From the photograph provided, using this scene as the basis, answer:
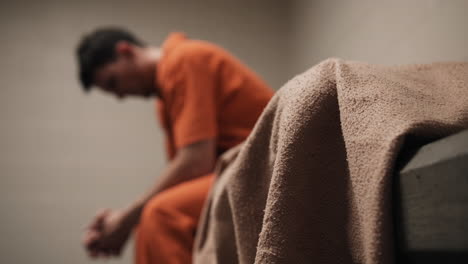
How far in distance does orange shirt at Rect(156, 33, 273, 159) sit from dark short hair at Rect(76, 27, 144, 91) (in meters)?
0.25

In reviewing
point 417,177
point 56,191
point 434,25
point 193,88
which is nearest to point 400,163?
point 417,177

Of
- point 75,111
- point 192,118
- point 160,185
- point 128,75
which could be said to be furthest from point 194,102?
point 75,111

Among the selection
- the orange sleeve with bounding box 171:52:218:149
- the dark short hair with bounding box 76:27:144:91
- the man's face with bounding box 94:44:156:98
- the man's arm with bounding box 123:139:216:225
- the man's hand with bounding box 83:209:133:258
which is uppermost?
the dark short hair with bounding box 76:27:144:91

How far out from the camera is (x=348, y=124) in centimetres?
29

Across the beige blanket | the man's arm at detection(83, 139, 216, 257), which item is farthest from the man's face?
the beige blanket

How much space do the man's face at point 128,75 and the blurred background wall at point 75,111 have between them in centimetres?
44

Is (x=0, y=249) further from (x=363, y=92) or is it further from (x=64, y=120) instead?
(x=363, y=92)

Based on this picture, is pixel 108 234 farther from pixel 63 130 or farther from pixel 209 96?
pixel 63 130

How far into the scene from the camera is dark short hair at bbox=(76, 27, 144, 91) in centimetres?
104

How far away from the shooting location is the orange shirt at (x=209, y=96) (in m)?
0.77

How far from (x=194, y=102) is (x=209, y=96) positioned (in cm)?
3

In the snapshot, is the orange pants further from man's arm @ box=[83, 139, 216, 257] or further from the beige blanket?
the beige blanket

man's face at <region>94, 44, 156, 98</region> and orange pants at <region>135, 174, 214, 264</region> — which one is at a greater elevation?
man's face at <region>94, 44, 156, 98</region>

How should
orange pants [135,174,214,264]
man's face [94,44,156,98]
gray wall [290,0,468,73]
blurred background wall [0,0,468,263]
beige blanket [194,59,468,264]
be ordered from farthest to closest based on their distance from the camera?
1. blurred background wall [0,0,468,263]
2. man's face [94,44,156,98]
3. orange pants [135,174,214,264]
4. gray wall [290,0,468,73]
5. beige blanket [194,59,468,264]
